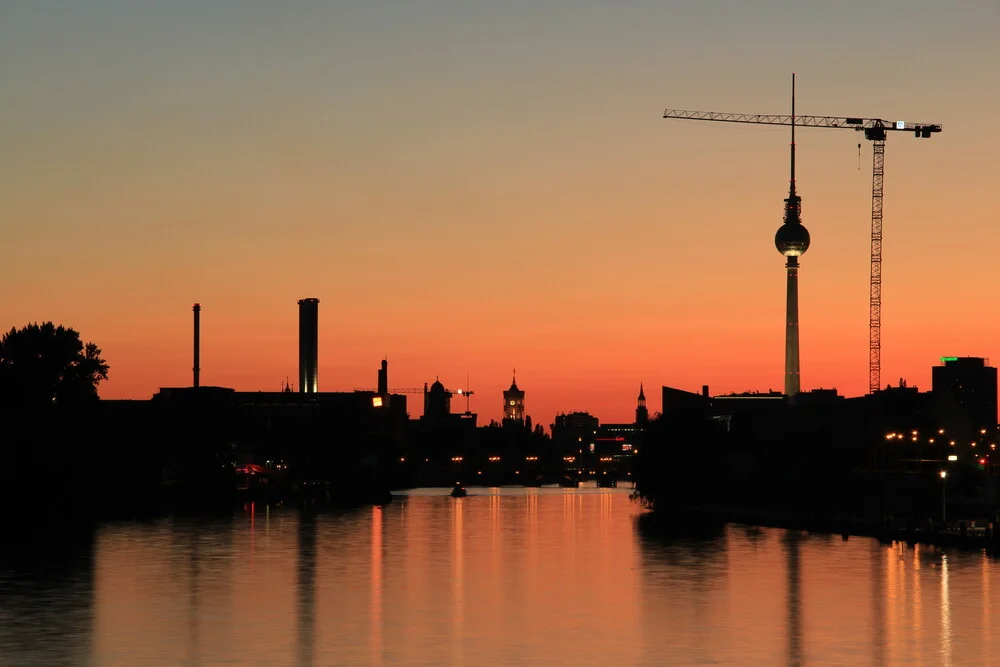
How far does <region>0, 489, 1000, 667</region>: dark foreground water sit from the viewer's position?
3948cm

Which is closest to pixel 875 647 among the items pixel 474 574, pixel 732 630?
pixel 732 630

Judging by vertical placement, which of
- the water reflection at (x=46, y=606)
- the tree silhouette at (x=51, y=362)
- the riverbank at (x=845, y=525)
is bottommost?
the riverbank at (x=845, y=525)

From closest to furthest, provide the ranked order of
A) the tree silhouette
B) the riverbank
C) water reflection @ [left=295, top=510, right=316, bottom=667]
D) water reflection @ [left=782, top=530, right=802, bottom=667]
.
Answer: water reflection @ [left=782, top=530, right=802, bottom=667]
water reflection @ [left=295, top=510, right=316, bottom=667]
the riverbank
the tree silhouette

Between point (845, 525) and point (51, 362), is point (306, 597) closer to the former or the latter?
point (845, 525)

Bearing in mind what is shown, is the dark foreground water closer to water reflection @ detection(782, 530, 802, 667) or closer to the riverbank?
water reflection @ detection(782, 530, 802, 667)

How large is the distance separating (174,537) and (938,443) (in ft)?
315

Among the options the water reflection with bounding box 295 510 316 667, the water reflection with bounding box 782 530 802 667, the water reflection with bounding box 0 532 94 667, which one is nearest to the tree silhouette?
the water reflection with bounding box 295 510 316 667

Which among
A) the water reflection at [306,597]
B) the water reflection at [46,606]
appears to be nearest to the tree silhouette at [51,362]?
the water reflection at [306,597]

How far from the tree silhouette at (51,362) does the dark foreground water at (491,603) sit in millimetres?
39736

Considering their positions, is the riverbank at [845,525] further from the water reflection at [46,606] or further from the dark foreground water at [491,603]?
the water reflection at [46,606]

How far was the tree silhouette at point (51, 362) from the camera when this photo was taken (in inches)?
5094

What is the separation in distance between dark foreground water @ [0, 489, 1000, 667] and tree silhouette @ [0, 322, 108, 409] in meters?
39.7

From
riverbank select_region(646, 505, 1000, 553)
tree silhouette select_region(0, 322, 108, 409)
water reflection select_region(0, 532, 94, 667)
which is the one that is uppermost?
tree silhouette select_region(0, 322, 108, 409)

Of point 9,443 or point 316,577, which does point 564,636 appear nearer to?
point 316,577
